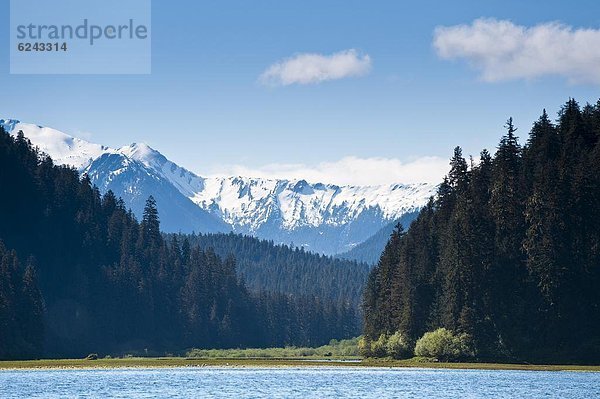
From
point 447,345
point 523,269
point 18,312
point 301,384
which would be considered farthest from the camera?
point 18,312

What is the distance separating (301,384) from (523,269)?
186ft

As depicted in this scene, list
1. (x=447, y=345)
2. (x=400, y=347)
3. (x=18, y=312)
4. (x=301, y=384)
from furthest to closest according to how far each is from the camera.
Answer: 1. (x=18, y=312)
2. (x=400, y=347)
3. (x=447, y=345)
4. (x=301, y=384)

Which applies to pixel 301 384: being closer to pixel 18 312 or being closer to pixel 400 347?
pixel 400 347

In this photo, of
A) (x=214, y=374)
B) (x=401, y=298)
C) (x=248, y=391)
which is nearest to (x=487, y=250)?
(x=401, y=298)

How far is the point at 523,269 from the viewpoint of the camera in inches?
5837

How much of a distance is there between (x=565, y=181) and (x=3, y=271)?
95.4 meters

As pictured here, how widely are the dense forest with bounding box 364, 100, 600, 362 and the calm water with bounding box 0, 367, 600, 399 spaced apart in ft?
65.3

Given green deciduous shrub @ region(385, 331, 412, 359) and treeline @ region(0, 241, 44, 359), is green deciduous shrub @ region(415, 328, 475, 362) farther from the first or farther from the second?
treeline @ region(0, 241, 44, 359)

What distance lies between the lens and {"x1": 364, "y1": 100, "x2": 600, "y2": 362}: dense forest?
143 metres

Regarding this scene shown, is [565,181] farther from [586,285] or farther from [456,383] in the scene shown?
[456,383]

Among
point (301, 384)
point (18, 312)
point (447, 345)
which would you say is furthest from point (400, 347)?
point (18, 312)

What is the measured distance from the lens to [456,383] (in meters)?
102

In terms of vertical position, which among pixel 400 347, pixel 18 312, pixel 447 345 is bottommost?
pixel 447 345

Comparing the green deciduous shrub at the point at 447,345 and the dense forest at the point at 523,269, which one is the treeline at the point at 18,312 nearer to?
the dense forest at the point at 523,269
